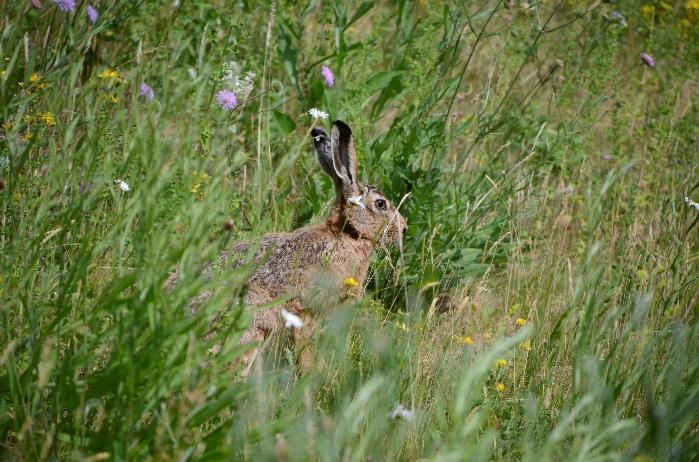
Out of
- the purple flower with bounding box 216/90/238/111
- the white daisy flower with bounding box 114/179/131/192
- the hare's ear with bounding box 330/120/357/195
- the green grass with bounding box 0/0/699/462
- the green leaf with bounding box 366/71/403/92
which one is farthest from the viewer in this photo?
the green leaf with bounding box 366/71/403/92

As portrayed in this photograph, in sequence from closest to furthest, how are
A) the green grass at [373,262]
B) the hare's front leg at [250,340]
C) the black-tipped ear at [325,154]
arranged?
the green grass at [373,262] → the hare's front leg at [250,340] → the black-tipped ear at [325,154]

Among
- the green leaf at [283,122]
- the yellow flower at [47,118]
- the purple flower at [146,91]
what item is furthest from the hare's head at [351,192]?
the yellow flower at [47,118]

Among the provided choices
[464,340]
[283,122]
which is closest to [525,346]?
[464,340]

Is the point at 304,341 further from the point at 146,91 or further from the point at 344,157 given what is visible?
the point at 146,91

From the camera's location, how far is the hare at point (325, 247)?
508 cm

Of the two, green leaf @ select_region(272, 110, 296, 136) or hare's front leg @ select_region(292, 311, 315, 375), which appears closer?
hare's front leg @ select_region(292, 311, 315, 375)

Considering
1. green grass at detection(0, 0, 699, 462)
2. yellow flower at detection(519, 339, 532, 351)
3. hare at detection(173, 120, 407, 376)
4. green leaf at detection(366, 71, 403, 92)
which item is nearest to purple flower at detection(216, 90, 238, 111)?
green grass at detection(0, 0, 699, 462)

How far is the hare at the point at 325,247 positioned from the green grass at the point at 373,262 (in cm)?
16

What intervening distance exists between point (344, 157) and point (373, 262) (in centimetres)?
71

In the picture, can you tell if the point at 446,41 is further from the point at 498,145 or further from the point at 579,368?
the point at 579,368

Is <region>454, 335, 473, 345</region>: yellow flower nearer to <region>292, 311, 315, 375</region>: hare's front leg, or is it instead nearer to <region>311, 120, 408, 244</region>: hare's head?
<region>292, 311, 315, 375</region>: hare's front leg

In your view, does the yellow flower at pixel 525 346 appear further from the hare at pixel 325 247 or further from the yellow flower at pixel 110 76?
the yellow flower at pixel 110 76

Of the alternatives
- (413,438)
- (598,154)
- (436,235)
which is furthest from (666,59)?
(413,438)

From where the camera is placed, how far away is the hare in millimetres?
5078
